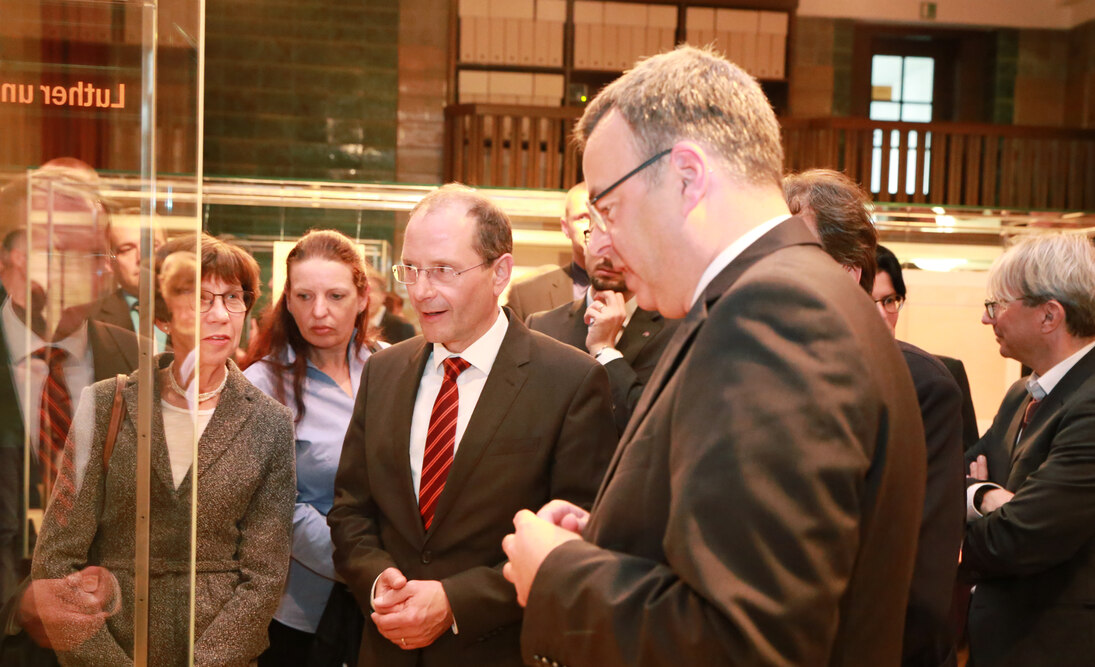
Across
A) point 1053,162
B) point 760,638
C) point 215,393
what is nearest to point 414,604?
point 215,393

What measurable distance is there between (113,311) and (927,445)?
1.32 meters

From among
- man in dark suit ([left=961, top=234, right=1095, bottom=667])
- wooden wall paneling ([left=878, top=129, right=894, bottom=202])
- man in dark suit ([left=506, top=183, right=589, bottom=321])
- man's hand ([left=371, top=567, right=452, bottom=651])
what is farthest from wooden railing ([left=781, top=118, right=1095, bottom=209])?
man's hand ([left=371, top=567, right=452, bottom=651])

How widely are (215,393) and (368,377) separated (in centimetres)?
34

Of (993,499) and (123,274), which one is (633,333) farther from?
(123,274)

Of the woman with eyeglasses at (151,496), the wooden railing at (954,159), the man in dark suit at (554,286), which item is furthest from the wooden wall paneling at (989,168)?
the woman with eyeglasses at (151,496)

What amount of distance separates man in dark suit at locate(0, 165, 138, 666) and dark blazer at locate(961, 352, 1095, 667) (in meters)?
1.94

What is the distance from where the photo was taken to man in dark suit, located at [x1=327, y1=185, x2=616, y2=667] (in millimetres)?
1894

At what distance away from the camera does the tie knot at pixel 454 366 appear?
2072 millimetres

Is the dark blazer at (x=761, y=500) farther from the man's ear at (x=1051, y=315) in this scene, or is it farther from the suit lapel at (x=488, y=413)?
the man's ear at (x=1051, y=315)

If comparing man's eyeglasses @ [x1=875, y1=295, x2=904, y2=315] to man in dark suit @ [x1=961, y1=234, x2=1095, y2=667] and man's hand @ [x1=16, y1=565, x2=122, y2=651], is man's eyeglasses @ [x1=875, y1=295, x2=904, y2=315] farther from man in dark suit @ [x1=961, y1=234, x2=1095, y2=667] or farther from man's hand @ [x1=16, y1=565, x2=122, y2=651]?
man's hand @ [x1=16, y1=565, x2=122, y2=651]

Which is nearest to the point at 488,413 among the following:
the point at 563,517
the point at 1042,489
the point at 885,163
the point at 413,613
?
the point at 413,613

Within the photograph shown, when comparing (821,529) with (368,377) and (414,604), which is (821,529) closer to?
(414,604)

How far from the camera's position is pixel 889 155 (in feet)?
28.8

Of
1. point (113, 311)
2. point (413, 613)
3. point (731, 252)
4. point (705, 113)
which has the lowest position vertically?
point (413, 613)
